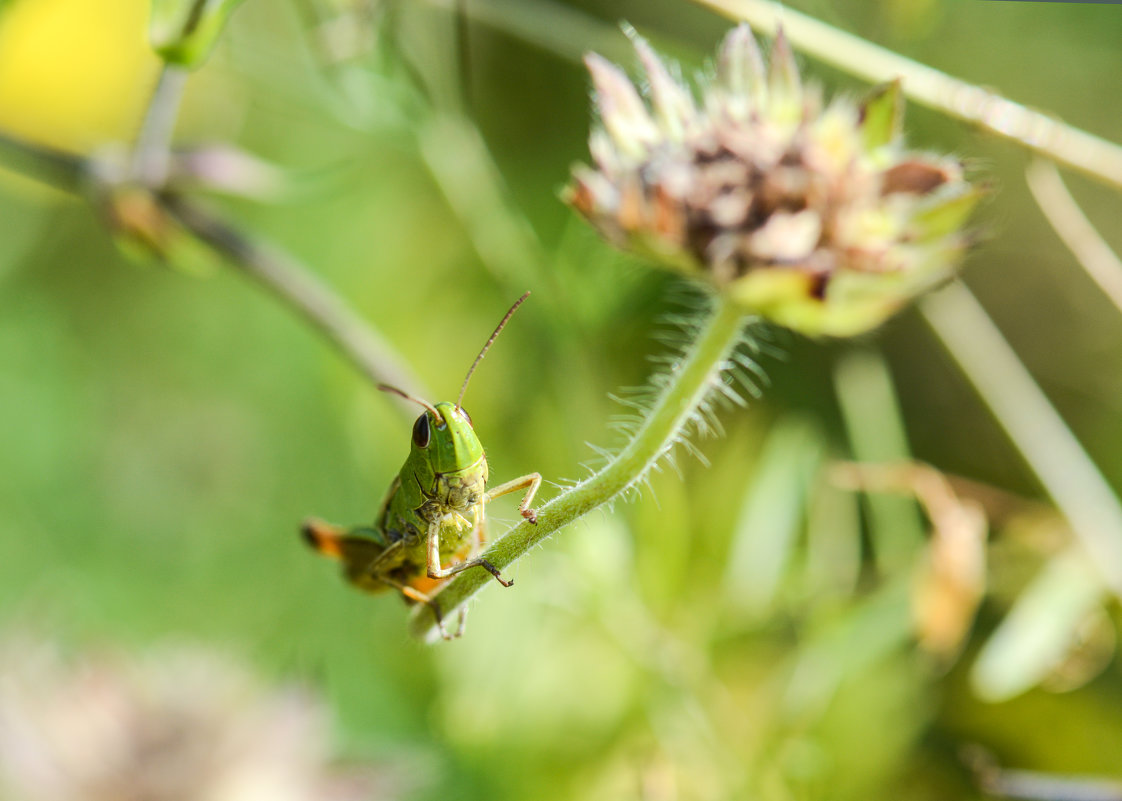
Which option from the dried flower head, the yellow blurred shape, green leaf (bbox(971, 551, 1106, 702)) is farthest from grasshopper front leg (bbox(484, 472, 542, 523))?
the yellow blurred shape

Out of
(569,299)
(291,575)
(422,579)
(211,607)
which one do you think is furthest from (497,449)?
(211,607)

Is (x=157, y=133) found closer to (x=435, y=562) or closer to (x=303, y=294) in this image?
(x=303, y=294)

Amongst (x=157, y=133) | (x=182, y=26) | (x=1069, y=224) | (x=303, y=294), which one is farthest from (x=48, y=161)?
(x=1069, y=224)

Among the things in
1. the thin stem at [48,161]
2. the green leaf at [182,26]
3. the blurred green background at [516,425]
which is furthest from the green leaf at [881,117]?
the thin stem at [48,161]

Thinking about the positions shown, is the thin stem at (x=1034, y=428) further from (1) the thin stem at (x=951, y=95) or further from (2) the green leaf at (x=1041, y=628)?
(1) the thin stem at (x=951, y=95)

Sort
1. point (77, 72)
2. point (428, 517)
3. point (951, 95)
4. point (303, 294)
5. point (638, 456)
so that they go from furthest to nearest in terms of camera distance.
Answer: point (77, 72)
point (303, 294)
point (951, 95)
point (428, 517)
point (638, 456)

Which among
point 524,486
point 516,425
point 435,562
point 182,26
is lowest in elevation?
point 435,562

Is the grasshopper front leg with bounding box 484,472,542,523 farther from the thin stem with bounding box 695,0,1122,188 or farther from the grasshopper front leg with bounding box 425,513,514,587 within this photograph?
the thin stem with bounding box 695,0,1122,188
